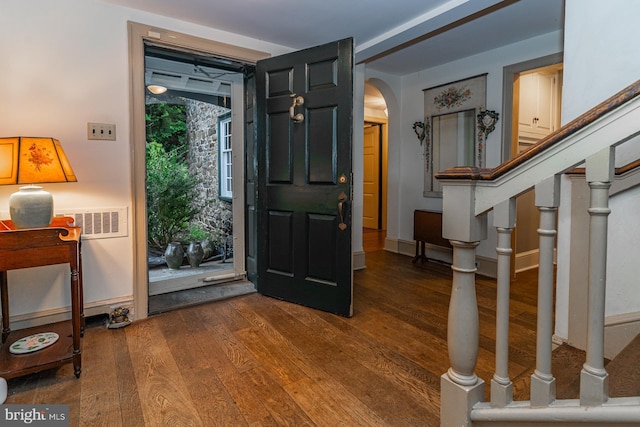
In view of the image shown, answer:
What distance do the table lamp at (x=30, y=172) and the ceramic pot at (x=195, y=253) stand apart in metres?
2.13

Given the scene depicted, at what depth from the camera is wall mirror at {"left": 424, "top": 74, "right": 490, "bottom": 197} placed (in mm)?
3807

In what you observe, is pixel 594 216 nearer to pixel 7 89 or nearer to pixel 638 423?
pixel 638 423

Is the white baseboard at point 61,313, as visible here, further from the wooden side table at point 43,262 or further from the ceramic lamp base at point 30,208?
the ceramic lamp base at point 30,208

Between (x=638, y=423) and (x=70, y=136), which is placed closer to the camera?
(x=638, y=423)

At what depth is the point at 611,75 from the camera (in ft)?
5.63

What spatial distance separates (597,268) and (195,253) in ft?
12.4

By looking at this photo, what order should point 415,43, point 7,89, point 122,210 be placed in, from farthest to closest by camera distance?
point 415,43, point 122,210, point 7,89

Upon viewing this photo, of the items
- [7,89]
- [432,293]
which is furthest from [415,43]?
[7,89]

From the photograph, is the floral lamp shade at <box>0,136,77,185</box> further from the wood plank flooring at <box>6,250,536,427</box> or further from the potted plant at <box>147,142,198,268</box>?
the potted plant at <box>147,142,198,268</box>

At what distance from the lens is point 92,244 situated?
2498 mm

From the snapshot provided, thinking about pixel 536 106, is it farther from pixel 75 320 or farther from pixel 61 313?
pixel 61 313

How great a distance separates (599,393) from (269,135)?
2.63 meters

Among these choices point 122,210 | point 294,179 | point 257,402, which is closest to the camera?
point 257,402

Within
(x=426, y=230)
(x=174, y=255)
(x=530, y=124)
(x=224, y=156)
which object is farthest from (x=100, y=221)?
(x=530, y=124)
